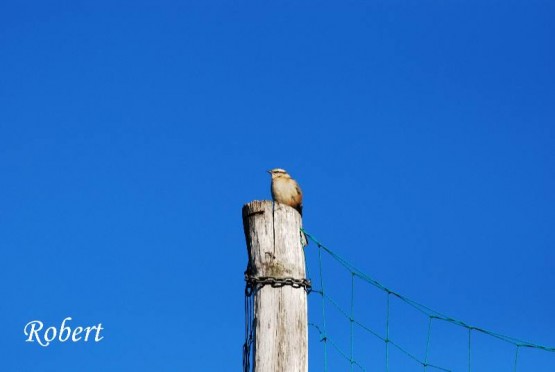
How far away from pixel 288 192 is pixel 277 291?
1.04 m

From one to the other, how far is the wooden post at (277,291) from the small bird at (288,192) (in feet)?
1.96

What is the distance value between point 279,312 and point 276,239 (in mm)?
400

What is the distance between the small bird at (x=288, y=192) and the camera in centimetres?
548

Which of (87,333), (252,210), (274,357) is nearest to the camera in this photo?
(274,357)

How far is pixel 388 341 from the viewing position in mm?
5527

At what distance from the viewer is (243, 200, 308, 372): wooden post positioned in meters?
4.49

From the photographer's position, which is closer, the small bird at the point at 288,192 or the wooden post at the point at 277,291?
the wooden post at the point at 277,291

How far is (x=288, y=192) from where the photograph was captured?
5.54 meters

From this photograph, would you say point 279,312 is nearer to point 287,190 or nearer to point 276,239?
point 276,239

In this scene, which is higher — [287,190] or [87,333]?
[87,333]

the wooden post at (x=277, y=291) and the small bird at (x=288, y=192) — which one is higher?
the small bird at (x=288, y=192)

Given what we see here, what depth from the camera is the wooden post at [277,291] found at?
4492 mm

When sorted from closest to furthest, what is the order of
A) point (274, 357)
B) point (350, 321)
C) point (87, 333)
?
point (274, 357)
point (350, 321)
point (87, 333)

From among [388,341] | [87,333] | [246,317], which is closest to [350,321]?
[388,341]
